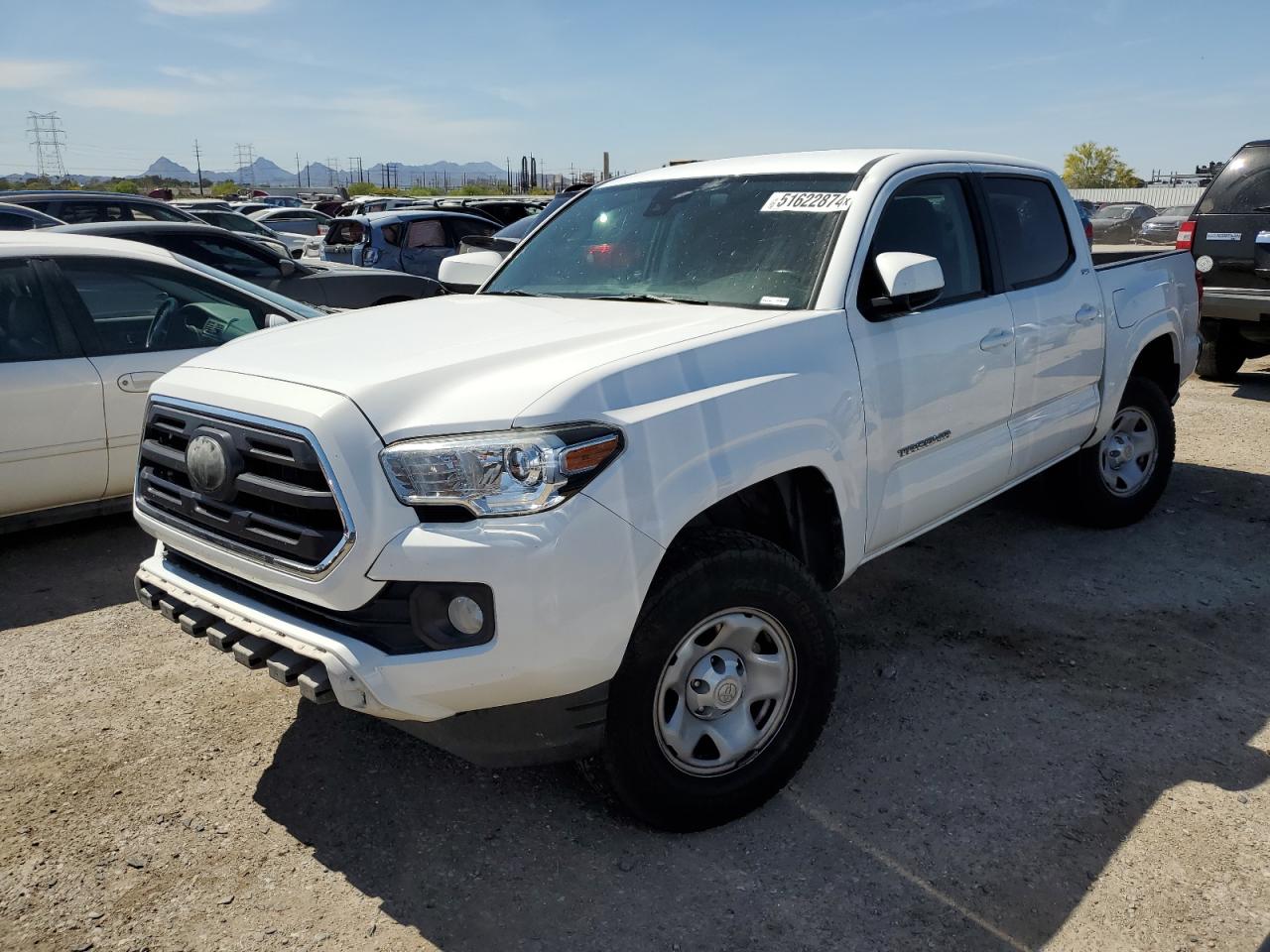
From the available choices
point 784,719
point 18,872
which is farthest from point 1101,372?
point 18,872

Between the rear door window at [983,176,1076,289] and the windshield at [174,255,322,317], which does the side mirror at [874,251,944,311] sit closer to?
the rear door window at [983,176,1076,289]

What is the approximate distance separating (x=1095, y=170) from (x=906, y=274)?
89931mm

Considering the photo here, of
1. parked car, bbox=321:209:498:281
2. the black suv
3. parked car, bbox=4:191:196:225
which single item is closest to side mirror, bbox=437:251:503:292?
the black suv

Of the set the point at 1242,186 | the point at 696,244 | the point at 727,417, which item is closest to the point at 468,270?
the point at 696,244

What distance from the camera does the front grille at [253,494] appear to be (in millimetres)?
2465

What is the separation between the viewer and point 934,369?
11.5ft

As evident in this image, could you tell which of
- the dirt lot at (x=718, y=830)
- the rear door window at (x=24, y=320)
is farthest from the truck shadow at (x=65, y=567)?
the rear door window at (x=24, y=320)

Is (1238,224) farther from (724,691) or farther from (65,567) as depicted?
(65,567)

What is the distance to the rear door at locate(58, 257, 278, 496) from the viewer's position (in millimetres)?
4953

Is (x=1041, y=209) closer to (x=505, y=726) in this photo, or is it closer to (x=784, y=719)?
(x=784, y=719)

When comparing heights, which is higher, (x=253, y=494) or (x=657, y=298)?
(x=657, y=298)

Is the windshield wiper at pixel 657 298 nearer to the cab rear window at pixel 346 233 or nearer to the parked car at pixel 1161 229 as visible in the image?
the cab rear window at pixel 346 233

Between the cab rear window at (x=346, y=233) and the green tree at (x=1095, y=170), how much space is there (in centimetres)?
7825

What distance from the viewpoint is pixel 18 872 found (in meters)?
2.73
